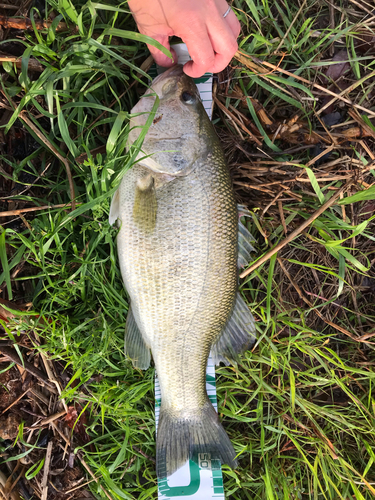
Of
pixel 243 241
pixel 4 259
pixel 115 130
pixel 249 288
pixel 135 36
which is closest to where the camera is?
pixel 135 36

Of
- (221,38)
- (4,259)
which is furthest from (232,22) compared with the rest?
(4,259)

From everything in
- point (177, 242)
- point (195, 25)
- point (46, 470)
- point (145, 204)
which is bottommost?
point (46, 470)

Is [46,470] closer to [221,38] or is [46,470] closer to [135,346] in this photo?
[135,346]

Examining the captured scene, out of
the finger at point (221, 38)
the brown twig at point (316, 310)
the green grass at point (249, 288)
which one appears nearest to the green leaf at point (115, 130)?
the green grass at point (249, 288)

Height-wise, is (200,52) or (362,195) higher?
(200,52)

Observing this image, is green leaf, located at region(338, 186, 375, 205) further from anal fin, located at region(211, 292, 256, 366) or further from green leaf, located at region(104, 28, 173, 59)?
green leaf, located at region(104, 28, 173, 59)

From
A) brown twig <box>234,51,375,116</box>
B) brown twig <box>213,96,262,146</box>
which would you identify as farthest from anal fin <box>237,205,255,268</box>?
brown twig <box>234,51,375,116</box>
